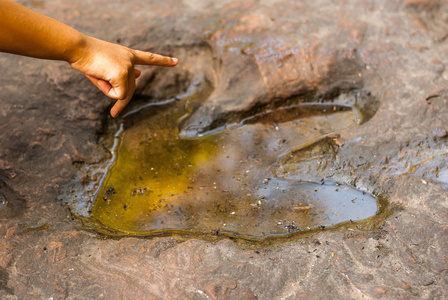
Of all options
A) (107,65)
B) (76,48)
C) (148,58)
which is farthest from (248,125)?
(76,48)

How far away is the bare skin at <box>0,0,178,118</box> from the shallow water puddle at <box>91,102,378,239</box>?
0.73 m

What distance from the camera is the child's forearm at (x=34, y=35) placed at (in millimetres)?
1966

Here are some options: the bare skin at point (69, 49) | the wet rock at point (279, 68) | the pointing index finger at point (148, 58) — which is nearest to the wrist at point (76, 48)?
the bare skin at point (69, 49)

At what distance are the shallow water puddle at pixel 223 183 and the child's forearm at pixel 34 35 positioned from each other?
1.06m

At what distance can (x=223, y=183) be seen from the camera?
2.94 meters

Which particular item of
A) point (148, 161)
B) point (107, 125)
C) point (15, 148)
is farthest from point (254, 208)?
point (15, 148)

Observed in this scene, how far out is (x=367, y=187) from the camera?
2752 millimetres

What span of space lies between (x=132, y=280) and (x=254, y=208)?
972 mm

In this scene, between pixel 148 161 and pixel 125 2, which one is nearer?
pixel 148 161

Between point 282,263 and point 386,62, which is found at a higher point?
point 386,62

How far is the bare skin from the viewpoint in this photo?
1.99m

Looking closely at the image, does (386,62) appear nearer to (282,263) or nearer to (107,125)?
(282,263)

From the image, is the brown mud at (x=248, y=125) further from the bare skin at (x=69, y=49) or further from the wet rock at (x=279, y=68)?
the bare skin at (x=69, y=49)

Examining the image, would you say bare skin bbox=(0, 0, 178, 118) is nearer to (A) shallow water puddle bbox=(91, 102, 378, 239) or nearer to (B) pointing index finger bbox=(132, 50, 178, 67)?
(B) pointing index finger bbox=(132, 50, 178, 67)
